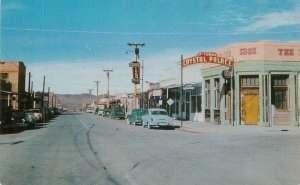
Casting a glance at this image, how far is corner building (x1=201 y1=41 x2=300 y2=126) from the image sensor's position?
1280 inches

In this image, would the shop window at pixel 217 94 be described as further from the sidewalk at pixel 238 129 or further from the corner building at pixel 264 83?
the sidewalk at pixel 238 129

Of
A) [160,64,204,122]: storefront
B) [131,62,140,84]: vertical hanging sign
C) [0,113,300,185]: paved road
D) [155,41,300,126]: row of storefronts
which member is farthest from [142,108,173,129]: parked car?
[131,62,140,84]: vertical hanging sign

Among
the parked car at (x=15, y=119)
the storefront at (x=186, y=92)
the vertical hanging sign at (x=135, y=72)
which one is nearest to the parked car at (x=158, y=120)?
the storefront at (x=186, y=92)

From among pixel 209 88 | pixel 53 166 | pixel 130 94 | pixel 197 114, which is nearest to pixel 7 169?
pixel 53 166

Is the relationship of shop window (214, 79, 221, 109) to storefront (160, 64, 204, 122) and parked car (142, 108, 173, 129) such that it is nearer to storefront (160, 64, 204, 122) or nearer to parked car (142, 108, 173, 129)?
storefront (160, 64, 204, 122)

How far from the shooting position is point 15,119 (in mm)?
30891

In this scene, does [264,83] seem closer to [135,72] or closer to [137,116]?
[137,116]

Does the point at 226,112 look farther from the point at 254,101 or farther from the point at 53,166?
the point at 53,166

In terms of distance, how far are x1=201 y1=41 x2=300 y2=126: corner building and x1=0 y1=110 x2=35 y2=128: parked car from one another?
16119 millimetres

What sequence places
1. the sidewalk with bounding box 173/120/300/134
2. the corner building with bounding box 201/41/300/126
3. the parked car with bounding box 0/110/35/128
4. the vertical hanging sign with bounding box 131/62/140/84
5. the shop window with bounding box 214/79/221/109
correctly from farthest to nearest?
1. the vertical hanging sign with bounding box 131/62/140/84
2. the shop window with bounding box 214/79/221/109
3. the corner building with bounding box 201/41/300/126
4. the parked car with bounding box 0/110/35/128
5. the sidewalk with bounding box 173/120/300/134

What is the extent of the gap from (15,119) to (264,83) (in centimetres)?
1896

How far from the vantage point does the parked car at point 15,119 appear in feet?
96.3

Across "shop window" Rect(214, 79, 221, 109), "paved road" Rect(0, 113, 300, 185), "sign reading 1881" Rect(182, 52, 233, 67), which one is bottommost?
"paved road" Rect(0, 113, 300, 185)

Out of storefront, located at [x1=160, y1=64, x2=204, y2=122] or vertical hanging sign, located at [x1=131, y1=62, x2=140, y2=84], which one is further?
vertical hanging sign, located at [x1=131, y1=62, x2=140, y2=84]
